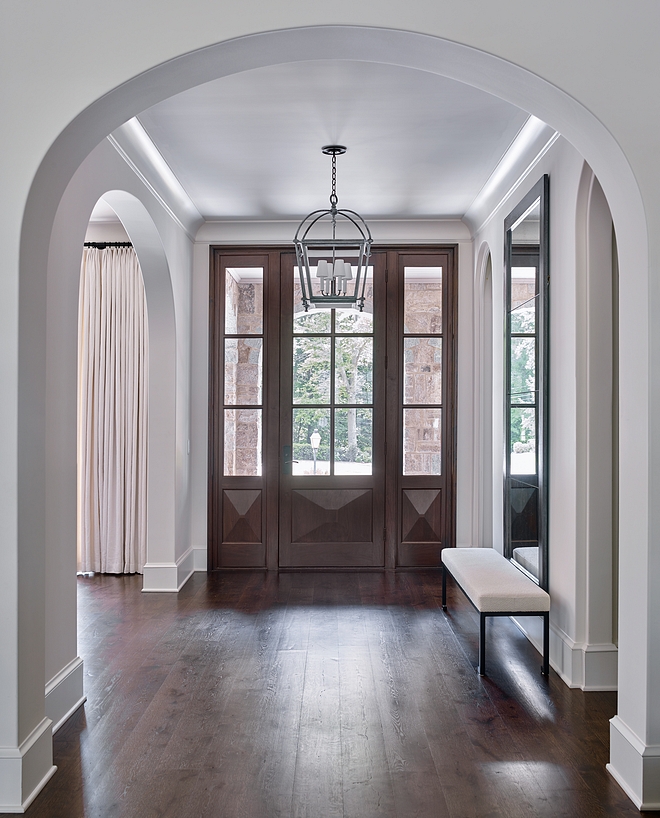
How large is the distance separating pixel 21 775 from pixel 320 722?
1.18 metres

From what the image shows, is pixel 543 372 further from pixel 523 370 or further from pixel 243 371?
pixel 243 371

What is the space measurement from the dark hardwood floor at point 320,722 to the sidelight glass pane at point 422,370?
188 centimetres

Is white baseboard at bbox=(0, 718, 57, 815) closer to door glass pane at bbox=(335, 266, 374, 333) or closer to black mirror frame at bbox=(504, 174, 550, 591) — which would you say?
black mirror frame at bbox=(504, 174, 550, 591)

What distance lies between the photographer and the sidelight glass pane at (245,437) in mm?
5910

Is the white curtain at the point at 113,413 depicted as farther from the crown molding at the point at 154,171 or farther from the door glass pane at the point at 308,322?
the door glass pane at the point at 308,322

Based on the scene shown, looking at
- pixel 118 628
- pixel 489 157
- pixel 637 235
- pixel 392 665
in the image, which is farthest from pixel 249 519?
pixel 637 235

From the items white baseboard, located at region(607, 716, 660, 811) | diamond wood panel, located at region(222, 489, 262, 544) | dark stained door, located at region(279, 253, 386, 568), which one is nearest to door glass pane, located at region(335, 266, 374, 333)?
dark stained door, located at region(279, 253, 386, 568)

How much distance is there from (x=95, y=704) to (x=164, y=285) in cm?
286

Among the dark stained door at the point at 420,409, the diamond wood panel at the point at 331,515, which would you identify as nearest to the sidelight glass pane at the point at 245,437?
the diamond wood panel at the point at 331,515

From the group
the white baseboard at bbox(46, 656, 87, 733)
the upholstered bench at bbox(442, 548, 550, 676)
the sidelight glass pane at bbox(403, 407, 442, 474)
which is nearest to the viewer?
the white baseboard at bbox(46, 656, 87, 733)

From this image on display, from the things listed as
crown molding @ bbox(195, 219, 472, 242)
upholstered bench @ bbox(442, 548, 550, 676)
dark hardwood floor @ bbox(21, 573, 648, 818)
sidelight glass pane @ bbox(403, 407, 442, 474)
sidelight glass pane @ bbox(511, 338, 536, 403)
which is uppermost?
crown molding @ bbox(195, 219, 472, 242)

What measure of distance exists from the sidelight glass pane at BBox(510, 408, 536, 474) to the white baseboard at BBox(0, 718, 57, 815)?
2.78 m

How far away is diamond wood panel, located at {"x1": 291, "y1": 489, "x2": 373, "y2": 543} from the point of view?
19.4 ft

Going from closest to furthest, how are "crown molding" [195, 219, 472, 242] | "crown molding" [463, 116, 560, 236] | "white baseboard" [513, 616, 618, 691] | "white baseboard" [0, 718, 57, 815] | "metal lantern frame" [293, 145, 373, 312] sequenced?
"white baseboard" [0, 718, 57, 815], "white baseboard" [513, 616, 618, 691], "crown molding" [463, 116, 560, 236], "metal lantern frame" [293, 145, 373, 312], "crown molding" [195, 219, 472, 242]
